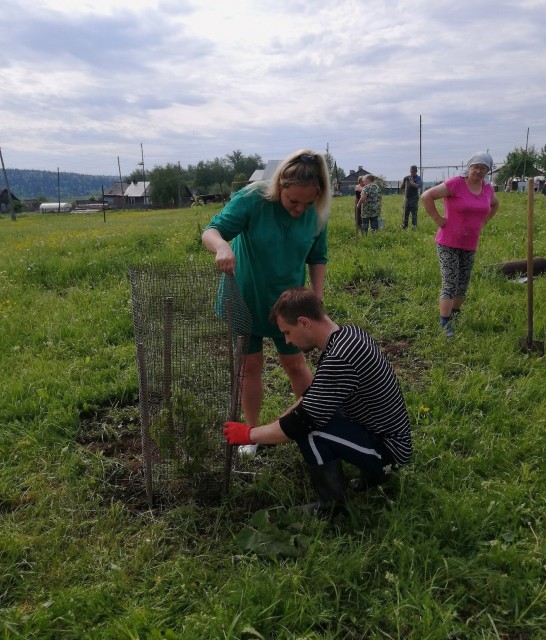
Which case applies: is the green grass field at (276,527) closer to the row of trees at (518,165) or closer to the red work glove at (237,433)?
the red work glove at (237,433)

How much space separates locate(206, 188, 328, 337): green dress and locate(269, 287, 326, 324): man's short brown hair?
411mm

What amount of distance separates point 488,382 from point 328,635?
238 centimetres

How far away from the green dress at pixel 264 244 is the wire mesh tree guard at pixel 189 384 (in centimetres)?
11

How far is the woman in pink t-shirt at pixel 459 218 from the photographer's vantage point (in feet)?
14.8

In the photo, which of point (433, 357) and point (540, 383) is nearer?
point (540, 383)

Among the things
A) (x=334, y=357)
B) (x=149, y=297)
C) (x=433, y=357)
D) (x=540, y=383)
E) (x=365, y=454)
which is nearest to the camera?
(x=334, y=357)

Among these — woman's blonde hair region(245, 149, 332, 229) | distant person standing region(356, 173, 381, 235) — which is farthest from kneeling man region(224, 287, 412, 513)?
distant person standing region(356, 173, 381, 235)

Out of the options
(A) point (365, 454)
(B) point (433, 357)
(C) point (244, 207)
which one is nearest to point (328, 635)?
(A) point (365, 454)

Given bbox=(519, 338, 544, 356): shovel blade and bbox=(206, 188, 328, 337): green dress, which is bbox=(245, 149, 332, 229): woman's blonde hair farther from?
bbox=(519, 338, 544, 356): shovel blade

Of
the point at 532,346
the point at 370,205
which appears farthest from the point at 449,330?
the point at 370,205

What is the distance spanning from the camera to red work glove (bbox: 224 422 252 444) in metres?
2.43

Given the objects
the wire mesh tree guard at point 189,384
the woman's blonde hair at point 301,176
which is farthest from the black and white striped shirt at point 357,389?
the woman's blonde hair at point 301,176

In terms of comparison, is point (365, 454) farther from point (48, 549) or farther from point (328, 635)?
point (48, 549)

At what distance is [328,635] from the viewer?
6.24 feet
